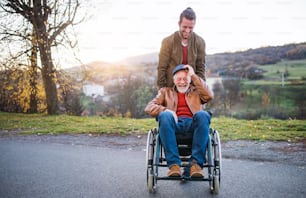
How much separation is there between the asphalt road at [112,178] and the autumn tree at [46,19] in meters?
9.35

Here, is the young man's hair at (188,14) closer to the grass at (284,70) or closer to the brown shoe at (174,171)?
the brown shoe at (174,171)

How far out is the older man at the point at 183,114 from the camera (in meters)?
3.62

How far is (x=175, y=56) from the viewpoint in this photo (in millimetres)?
4488

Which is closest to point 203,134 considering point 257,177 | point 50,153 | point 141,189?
point 141,189

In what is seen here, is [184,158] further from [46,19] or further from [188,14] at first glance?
[46,19]

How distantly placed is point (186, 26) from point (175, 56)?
17.3 inches

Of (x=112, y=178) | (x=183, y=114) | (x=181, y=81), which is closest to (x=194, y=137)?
(x=183, y=114)

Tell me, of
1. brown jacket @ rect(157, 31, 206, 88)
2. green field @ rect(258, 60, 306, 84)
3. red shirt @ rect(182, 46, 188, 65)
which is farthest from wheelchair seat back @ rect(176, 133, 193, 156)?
green field @ rect(258, 60, 306, 84)

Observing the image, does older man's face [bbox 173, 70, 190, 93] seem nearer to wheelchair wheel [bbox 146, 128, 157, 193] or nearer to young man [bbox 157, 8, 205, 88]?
young man [bbox 157, 8, 205, 88]

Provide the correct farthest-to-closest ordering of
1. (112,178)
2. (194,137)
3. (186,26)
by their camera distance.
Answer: (112,178) < (186,26) < (194,137)

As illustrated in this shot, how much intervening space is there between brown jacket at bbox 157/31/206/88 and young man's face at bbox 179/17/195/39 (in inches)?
6.4

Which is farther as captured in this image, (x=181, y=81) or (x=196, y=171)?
(x=181, y=81)

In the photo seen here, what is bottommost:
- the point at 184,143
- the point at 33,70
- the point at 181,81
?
the point at 184,143

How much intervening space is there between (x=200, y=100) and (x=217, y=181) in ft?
3.19
